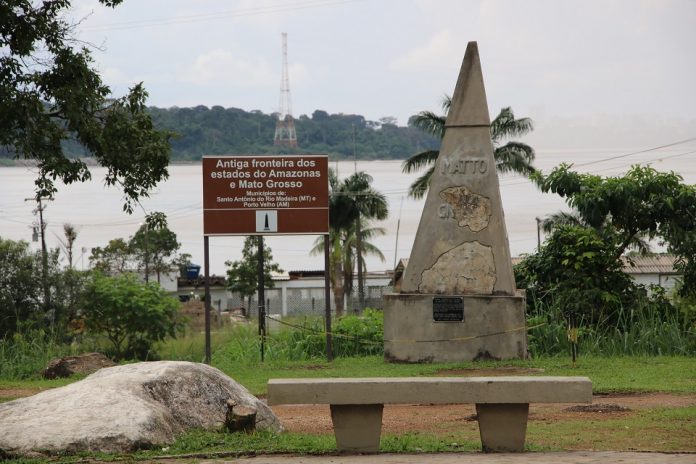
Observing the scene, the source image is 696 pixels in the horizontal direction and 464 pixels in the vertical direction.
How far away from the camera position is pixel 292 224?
61.7ft

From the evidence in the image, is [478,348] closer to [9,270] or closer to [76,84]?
[76,84]

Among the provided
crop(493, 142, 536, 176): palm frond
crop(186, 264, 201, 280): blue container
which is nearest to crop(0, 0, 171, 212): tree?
crop(493, 142, 536, 176): palm frond

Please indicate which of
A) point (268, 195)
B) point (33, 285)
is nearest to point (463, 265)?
point (268, 195)

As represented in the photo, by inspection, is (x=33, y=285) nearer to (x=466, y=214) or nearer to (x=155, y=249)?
(x=466, y=214)

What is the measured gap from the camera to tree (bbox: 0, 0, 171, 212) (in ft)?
46.4

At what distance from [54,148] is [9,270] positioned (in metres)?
14.6

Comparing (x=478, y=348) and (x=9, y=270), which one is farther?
(x=9, y=270)

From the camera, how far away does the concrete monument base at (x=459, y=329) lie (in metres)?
17.7

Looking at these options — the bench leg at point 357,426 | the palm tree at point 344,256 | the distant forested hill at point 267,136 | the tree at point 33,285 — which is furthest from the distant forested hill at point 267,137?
the bench leg at point 357,426

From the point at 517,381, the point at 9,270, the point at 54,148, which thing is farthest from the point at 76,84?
the point at 9,270

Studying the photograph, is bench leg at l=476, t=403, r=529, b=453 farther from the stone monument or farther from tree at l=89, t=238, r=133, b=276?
tree at l=89, t=238, r=133, b=276

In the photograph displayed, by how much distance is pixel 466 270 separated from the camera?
17.8 meters

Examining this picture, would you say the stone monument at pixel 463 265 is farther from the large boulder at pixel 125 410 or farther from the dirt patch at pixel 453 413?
the large boulder at pixel 125 410

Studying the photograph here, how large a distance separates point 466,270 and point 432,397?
8.74 meters
